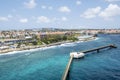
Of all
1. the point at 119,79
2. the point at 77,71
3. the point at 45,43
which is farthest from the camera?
the point at 45,43

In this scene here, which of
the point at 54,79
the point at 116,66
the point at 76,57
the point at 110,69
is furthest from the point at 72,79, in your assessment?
the point at 76,57

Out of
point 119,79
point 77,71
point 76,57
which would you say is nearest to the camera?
point 119,79

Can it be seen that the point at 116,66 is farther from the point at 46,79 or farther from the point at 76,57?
the point at 46,79

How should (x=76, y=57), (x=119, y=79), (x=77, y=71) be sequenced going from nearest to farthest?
1. (x=119, y=79)
2. (x=77, y=71)
3. (x=76, y=57)

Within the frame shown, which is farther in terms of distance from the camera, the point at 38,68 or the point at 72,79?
the point at 38,68

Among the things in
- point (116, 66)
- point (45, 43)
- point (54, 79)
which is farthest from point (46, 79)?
point (45, 43)

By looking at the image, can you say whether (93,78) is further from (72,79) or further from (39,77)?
(39,77)

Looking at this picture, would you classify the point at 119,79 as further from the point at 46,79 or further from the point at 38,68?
the point at 38,68

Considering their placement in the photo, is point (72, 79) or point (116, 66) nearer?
point (72, 79)

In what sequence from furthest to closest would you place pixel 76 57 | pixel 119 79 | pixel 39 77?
pixel 76 57 < pixel 39 77 < pixel 119 79
